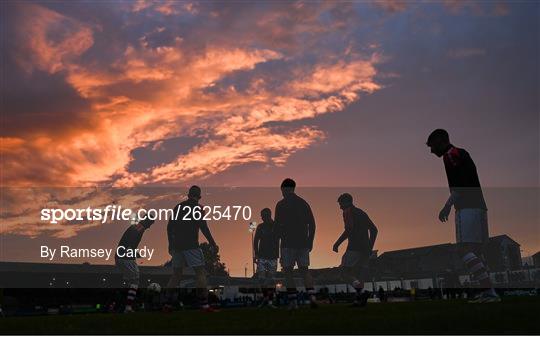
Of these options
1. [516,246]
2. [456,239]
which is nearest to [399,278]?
[516,246]

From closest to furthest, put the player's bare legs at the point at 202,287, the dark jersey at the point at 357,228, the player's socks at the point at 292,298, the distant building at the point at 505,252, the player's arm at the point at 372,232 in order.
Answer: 1. the player's socks at the point at 292,298
2. the player's bare legs at the point at 202,287
3. the dark jersey at the point at 357,228
4. the player's arm at the point at 372,232
5. the distant building at the point at 505,252

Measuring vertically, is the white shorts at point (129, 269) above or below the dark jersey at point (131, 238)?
below

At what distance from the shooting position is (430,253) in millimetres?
80312

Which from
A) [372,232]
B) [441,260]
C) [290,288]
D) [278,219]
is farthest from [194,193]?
[441,260]

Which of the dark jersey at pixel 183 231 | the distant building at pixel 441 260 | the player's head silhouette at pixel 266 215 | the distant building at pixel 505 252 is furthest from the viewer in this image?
the distant building at pixel 505 252

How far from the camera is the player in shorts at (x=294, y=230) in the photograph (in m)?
15.7

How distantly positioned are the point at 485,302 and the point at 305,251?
5668 mm

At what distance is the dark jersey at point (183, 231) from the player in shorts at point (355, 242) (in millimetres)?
4050

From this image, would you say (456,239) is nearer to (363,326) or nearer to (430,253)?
(363,326)

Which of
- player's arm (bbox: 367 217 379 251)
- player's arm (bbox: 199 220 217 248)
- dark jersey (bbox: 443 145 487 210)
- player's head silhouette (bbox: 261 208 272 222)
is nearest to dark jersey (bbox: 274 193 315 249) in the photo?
player's arm (bbox: 199 220 217 248)

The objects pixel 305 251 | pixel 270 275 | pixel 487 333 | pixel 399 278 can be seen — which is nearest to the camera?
pixel 487 333

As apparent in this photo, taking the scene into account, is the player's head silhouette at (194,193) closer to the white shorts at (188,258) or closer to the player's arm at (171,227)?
the player's arm at (171,227)

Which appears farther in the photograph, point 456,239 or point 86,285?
point 86,285

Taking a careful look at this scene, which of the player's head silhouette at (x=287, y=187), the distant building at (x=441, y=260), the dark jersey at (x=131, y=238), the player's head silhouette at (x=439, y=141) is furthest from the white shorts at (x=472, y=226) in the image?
the distant building at (x=441, y=260)
